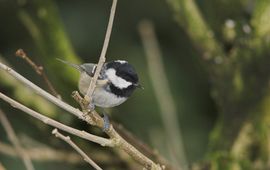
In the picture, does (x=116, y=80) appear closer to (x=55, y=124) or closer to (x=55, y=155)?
(x=55, y=124)

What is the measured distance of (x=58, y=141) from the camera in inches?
97.3

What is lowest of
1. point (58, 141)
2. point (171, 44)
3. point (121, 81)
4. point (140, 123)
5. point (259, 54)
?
point (121, 81)

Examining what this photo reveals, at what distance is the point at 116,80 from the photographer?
174cm

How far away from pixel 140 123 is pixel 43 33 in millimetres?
1485

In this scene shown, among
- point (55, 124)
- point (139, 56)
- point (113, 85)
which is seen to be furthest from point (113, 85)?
point (139, 56)

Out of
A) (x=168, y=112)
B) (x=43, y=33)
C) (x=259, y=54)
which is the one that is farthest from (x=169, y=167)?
(x=43, y=33)

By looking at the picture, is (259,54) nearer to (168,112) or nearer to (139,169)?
(168,112)

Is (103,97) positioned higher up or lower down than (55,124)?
higher up

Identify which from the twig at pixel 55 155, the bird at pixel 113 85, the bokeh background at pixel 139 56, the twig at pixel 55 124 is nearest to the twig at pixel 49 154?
the twig at pixel 55 155

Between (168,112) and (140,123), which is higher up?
(140,123)

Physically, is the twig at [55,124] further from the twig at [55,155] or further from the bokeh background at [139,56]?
the bokeh background at [139,56]

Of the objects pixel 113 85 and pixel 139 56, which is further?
pixel 139 56

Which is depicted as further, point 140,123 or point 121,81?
point 140,123

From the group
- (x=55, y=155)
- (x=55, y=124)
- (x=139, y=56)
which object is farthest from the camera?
(x=139, y=56)
